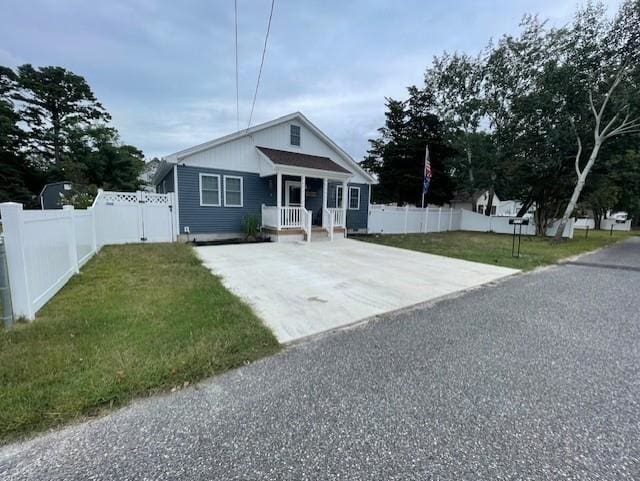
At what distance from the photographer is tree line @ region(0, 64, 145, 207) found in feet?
67.9

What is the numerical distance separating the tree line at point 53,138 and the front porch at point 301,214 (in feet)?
54.9

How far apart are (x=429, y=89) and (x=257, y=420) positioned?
24403mm

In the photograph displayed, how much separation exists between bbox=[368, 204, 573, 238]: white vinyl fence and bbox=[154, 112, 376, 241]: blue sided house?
4172mm

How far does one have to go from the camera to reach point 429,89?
21.0 meters

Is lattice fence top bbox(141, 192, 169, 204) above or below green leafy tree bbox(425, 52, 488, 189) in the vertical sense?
below

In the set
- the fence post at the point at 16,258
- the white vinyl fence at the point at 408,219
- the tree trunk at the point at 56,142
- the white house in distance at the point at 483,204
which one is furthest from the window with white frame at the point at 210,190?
the white house in distance at the point at 483,204

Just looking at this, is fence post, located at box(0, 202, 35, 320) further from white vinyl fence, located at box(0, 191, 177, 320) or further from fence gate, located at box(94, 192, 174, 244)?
fence gate, located at box(94, 192, 174, 244)

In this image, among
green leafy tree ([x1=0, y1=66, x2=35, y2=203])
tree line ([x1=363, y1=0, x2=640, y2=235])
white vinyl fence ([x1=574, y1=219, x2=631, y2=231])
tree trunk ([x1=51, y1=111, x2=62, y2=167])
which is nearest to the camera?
tree line ([x1=363, y1=0, x2=640, y2=235])

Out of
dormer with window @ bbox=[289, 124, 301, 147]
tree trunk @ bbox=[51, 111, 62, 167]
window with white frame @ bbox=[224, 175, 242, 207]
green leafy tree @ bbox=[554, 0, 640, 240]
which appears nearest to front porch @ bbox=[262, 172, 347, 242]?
window with white frame @ bbox=[224, 175, 242, 207]

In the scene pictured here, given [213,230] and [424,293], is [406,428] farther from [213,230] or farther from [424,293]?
[213,230]

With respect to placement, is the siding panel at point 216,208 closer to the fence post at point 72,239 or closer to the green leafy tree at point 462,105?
the fence post at point 72,239

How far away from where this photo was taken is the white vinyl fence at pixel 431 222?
53.2 ft

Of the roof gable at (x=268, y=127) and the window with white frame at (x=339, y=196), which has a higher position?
the roof gable at (x=268, y=127)

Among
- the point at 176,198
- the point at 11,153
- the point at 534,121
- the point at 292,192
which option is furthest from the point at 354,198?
the point at 11,153
